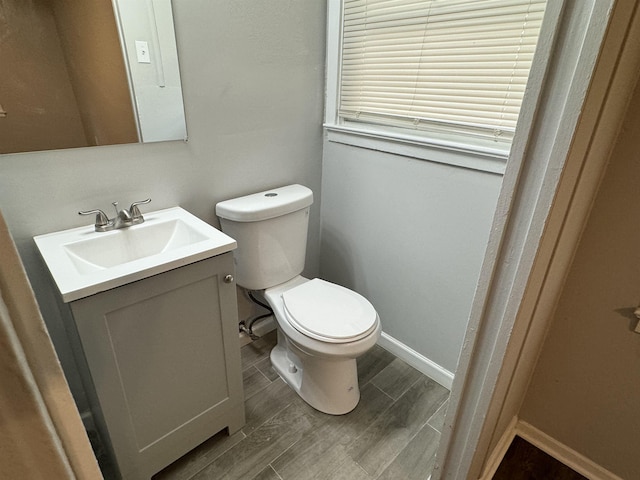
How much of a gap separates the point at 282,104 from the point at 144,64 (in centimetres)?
58

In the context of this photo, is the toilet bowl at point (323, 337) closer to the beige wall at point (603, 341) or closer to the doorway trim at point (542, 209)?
the doorway trim at point (542, 209)

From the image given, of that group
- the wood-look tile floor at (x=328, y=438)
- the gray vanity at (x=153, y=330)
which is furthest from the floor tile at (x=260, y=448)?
the gray vanity at (x=153, y=330)

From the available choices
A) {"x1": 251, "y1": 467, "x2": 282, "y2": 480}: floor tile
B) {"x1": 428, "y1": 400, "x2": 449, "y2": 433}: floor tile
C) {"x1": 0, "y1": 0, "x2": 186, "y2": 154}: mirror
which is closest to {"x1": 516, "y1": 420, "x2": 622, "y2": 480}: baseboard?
{"x1": 428, "y1": 400, "x2": 449, "y2": 433}: floor tile

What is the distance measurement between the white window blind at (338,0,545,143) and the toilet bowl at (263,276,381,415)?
789 millimetres

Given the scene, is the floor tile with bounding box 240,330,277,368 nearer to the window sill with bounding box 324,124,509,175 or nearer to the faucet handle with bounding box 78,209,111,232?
the faucet handle with bounding box 78,209,111,232

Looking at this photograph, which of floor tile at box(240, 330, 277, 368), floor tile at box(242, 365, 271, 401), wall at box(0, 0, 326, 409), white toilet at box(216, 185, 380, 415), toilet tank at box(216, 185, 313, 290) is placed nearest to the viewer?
wall at box(0, 0, 326, 409)

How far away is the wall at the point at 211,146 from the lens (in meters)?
1.15

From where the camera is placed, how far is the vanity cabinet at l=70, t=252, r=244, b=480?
0.99 m

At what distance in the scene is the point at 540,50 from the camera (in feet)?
2.00

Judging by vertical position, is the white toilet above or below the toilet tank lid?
below

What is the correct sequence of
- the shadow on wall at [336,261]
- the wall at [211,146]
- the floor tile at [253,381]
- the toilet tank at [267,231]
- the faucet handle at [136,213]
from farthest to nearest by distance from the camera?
the shadow on wall at [336,261] < the floor tile at [253,381] < the toilet tank at [267,231] < the faucet handle at [136,213] < the wall at [211,146]

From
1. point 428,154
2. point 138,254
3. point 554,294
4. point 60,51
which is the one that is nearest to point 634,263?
point 554,294

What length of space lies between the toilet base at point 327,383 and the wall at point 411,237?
42 centimetres

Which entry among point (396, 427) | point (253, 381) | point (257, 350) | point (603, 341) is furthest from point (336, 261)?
point (603, 341)
